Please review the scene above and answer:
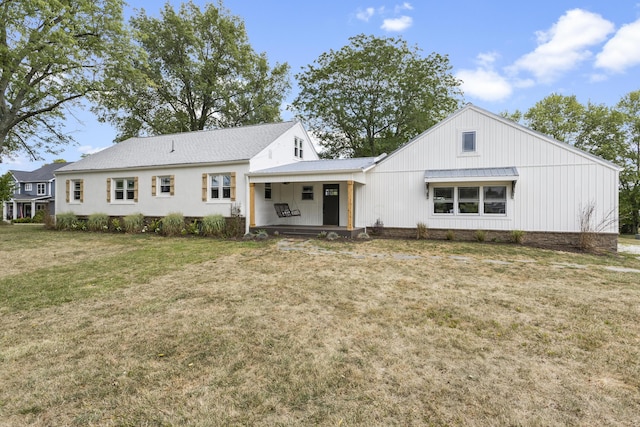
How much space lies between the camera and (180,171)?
15727 millimetres

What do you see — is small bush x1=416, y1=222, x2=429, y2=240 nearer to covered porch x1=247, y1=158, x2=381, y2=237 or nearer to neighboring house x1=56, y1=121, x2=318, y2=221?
covered porch x1=247, y1=158, x2=381, y2=237

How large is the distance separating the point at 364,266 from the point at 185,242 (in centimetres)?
751

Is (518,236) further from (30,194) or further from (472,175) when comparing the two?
(30,194)

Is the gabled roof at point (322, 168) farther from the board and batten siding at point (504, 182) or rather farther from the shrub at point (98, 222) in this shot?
the shrub at point (98, 222)

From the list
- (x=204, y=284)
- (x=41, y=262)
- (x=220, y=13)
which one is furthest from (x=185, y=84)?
(x=204, y=284)

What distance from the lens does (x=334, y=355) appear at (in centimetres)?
337

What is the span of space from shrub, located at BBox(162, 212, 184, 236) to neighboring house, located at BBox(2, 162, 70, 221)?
30792mm

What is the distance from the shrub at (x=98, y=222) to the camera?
16.3 meters

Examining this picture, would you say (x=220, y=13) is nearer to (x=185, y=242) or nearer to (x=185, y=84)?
(x=185, y=84)

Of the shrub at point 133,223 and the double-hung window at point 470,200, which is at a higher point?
the double-hung window at point 470,200

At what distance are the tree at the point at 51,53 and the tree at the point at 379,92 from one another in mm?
14655

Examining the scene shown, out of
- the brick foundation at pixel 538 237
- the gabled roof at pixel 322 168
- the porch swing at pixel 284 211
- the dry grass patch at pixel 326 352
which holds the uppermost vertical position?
the gabled roof at pixel 322 168

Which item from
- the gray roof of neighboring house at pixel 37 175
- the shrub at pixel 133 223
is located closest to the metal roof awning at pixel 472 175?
the shrub at pixel 133 223

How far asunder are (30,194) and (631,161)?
61827 mm
